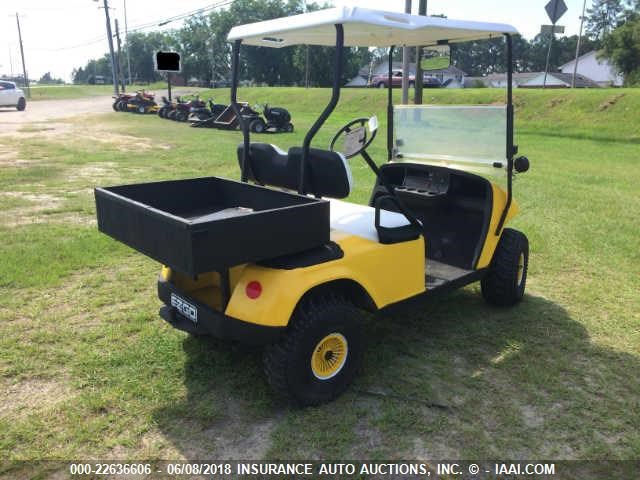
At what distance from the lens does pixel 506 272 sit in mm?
3654

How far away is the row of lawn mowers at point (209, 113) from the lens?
51.4 ft

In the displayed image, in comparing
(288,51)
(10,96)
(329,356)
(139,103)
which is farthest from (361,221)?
(288,51)

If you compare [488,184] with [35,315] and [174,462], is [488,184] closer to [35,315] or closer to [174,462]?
[174,462]

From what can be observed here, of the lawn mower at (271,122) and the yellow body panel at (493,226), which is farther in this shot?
the lawn mower at (271,122)

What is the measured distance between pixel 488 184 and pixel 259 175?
152 cm

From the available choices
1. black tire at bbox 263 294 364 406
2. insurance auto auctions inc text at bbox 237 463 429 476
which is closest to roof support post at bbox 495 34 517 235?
black tire at bbox 263 294 364 406

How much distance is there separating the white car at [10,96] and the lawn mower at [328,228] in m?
25.6

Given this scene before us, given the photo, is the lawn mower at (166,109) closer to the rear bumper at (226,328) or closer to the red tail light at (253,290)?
the rear bumper at (226,328)

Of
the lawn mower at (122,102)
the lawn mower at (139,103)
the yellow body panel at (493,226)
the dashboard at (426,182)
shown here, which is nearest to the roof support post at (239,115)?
the dashboard at (426,182)

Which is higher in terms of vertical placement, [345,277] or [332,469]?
[345,277]

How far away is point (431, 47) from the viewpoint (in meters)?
3.81

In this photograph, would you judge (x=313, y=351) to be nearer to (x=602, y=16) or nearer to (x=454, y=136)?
(x=454, y=136)

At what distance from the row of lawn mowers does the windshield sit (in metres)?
7.84

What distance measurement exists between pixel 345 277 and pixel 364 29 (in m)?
1.38
